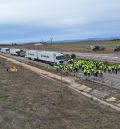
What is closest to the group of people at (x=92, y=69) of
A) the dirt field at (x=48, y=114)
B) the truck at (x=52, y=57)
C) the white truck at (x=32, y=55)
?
the truck at (x=52, y=57)

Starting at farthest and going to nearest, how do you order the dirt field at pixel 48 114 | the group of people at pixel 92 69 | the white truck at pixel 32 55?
the white truck at pixel 32 55, the group of people at pixel 92 69, the dirt field at pixel 48 114

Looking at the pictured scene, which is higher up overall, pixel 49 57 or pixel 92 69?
pixel 92 69

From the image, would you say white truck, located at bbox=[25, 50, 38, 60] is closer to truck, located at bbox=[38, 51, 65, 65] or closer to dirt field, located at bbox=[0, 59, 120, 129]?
truck, located at bbox=[38, 51, 65, 65]

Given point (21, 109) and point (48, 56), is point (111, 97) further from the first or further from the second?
point (48, 56)

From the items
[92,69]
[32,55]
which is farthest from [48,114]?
[32,55]

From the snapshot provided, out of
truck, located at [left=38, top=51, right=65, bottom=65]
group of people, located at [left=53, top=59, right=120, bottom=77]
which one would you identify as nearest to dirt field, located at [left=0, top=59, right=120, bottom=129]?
group of people, located at [left=53, top=59, right=120, bottom=77]

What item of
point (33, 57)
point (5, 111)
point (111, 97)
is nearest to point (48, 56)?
point (33, 57)

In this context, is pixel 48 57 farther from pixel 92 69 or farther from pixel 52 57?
pixel 92 69

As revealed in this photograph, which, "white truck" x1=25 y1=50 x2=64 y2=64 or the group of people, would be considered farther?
"white truck" x1=25 y1=50 x2=64 y2=64

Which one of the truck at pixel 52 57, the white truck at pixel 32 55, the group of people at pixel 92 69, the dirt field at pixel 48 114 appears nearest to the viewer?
the dirt field at pixel 48 114

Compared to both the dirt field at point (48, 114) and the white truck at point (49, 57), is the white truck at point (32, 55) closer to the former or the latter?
the white truck at point (49, 57)

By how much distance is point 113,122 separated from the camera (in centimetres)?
2369

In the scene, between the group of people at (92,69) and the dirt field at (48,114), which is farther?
the group of people at (92,69)

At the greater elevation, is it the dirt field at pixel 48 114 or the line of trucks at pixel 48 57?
the dirt field at pixel 48 114
